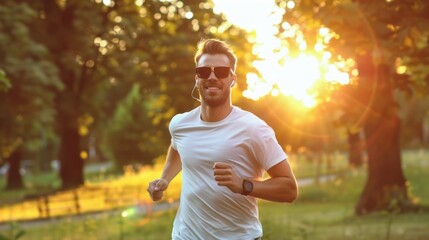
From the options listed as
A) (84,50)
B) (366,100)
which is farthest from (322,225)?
(84,50)

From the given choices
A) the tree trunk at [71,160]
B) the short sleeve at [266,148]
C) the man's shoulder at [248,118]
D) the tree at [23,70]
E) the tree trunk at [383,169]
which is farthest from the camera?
the tree trunk at [71,160]

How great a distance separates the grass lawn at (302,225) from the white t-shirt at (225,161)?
186 inches

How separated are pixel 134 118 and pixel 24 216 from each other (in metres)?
38.5

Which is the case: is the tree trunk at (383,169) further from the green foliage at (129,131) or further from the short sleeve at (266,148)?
the green foliage at (129,131)

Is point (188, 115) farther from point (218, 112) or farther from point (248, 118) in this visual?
point (248, 118)

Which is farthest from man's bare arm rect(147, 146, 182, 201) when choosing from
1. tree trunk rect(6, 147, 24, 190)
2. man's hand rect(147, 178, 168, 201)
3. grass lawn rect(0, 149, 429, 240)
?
tree trunk rect(6, 147, 24, 190)

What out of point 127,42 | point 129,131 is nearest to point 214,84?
point 127,42

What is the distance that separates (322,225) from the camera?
64.1ft

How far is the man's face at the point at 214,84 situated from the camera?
541 centimetres

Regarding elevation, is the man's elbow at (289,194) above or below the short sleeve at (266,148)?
below

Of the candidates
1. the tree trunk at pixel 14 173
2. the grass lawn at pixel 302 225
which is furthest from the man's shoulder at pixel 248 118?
the tree trunk at pixel 14 173

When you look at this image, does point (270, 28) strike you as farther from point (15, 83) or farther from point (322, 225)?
point (15, 83)

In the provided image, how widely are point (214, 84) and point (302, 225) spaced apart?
35.9 feet

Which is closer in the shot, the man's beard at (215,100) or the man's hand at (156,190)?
the man's beard at (215,100)
